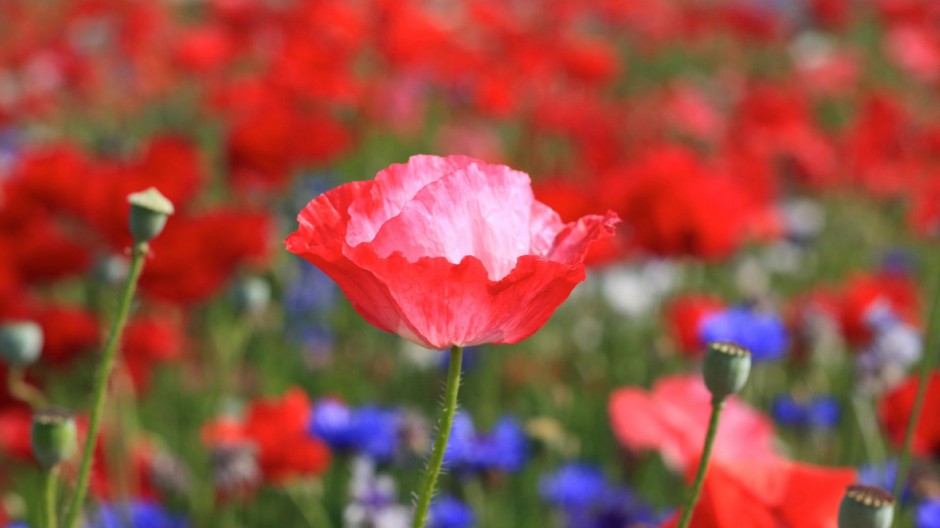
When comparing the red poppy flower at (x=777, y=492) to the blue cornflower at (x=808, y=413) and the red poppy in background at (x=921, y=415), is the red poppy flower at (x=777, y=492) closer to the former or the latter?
the red poppy in background at (x=921, y=415)

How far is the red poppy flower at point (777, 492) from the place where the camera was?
61 centimetres

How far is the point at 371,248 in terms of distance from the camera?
480 mm

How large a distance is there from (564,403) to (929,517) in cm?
90

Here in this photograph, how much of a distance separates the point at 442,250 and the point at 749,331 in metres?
1.01

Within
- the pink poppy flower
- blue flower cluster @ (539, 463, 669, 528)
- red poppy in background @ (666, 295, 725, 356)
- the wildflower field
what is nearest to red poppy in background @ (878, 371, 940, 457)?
the wildflower field

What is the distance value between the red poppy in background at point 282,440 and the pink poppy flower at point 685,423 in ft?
1.22

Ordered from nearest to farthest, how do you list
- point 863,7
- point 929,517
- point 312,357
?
point 929,517, point 312,357, point 863,7

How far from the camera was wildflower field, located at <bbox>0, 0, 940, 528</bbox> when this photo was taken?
1.76 feet

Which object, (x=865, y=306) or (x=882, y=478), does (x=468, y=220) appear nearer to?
(x=882, y=478)

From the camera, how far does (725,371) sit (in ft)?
1.82

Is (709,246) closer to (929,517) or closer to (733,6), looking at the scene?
(929,517)

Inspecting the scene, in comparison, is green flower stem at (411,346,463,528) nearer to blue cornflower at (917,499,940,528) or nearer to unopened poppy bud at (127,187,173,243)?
unopened poppy bud at (127,187,173,243)

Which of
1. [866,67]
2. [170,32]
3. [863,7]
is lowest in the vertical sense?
[170,32]

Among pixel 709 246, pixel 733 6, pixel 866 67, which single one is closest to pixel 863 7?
pixel 866 67
